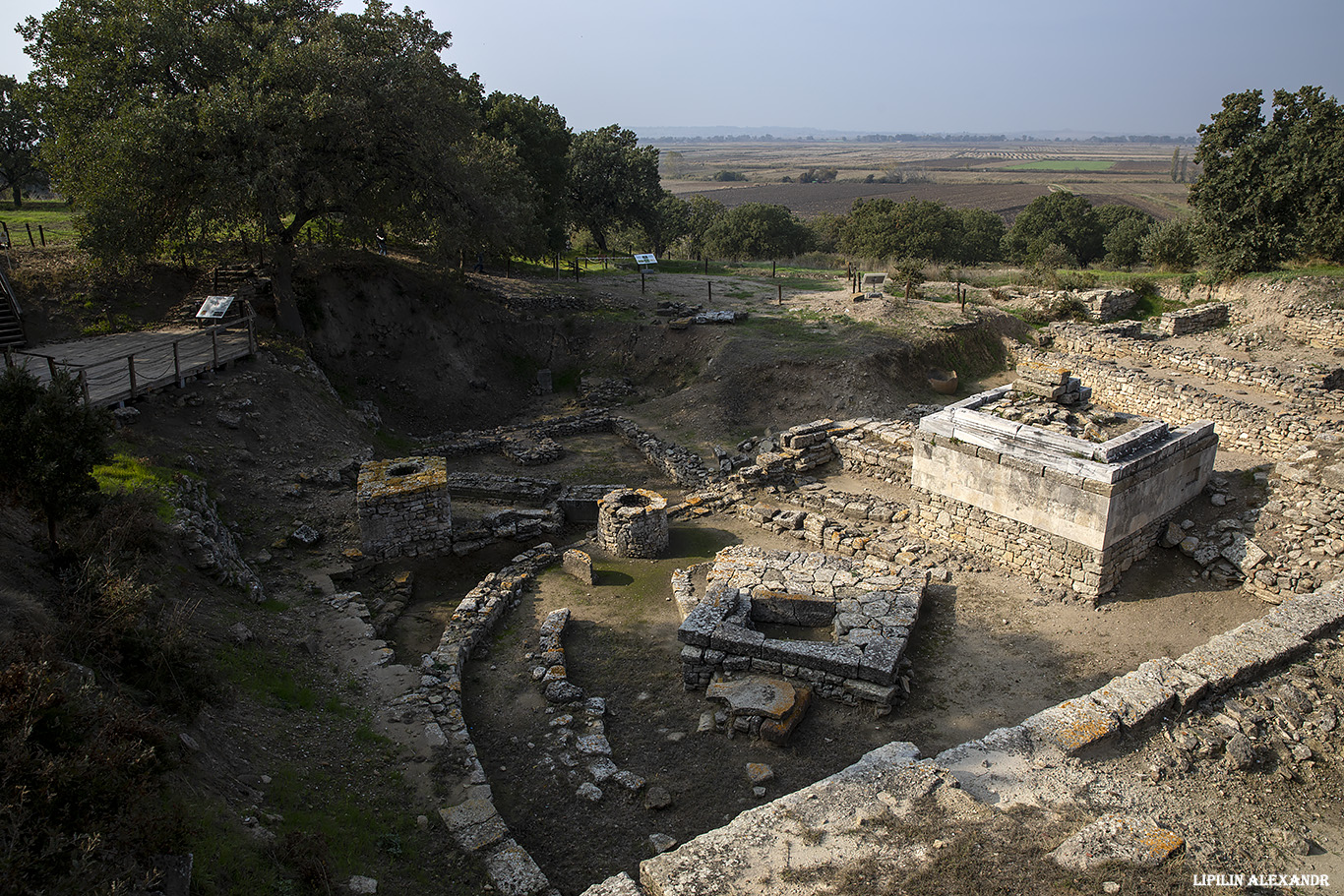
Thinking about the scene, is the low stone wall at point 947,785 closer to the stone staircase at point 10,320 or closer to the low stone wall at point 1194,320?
the low stone wall at point 1194,320

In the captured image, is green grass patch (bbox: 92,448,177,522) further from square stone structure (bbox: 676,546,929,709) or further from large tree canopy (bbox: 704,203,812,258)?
large tree canopy (bbox: 704,203,812,258)

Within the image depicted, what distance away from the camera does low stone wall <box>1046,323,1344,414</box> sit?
15.9 metres

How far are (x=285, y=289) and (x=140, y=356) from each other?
4.11 meters

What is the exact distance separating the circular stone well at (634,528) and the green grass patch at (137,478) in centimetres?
650

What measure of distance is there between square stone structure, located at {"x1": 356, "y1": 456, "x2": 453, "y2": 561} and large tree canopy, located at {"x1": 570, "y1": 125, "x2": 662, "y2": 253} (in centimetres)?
2651

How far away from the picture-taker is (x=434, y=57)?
2002 cm

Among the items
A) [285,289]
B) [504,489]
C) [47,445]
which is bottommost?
[504,489]

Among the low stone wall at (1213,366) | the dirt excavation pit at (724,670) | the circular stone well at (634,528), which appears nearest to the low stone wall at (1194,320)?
the low stone wall at (1213,366)

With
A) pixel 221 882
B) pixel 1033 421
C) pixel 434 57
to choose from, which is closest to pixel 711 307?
pixel 434 57

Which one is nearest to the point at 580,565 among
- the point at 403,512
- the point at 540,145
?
the point at 403,512

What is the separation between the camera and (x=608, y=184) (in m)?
37.4

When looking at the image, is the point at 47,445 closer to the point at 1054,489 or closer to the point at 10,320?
the point at 1054,489

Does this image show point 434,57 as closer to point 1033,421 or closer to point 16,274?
point 16,274

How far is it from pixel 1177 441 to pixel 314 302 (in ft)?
66.4
